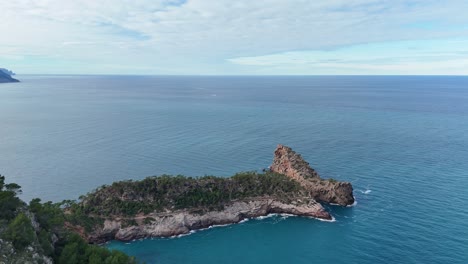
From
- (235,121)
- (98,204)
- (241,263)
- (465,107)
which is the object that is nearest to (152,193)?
(98,204)

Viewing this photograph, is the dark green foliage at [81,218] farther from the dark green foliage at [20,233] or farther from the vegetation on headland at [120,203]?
the dark green foliage at [20,233]

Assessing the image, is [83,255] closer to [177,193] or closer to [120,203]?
[120,203]

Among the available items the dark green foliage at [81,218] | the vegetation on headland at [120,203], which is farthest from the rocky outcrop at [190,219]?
the dark green foliage at [81,218]

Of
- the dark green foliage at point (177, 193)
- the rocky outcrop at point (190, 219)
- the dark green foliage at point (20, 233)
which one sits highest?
the dark green foliage at point (20, 233)

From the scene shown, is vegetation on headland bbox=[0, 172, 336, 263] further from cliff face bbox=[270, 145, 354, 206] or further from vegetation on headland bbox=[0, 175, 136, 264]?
cliff face bbox=[270, 145, 354, 206]

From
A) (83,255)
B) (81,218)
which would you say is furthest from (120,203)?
(83,255)

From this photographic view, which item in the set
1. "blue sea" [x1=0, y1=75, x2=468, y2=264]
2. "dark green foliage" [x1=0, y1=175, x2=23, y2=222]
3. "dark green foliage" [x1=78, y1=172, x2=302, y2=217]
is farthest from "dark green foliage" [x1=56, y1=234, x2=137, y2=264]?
"dark green foliage" [x1=78, y1=172, x2=302, y2=217]
